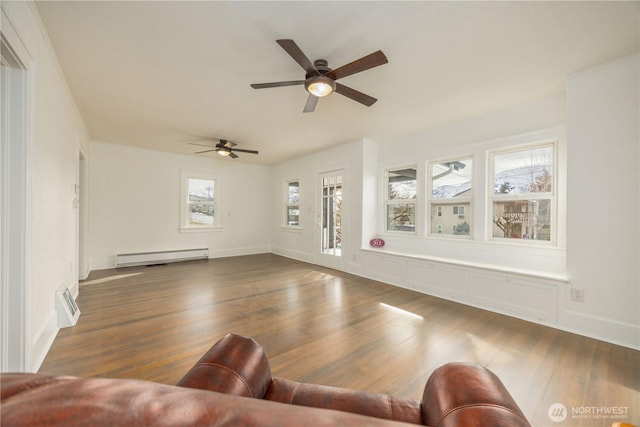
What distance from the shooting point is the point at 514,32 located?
6.75ft

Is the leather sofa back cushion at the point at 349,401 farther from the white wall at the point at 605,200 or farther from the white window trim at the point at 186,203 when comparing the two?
the white window trim at the point at 186,203

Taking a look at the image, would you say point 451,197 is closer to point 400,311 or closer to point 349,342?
point 400,311

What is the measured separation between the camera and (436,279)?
12.5ft

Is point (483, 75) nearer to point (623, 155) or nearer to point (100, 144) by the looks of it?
point (623, 155)

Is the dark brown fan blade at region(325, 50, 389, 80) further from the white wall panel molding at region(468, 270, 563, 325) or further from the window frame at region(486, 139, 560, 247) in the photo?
the white wall panel molding at region(468, 270, 563, 325)

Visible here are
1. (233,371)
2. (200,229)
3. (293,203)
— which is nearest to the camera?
(233,371)

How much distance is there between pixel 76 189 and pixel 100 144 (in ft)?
7.50

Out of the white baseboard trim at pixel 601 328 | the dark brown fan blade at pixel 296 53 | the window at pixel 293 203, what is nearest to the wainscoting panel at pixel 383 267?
the white baseboard trim at pixel 601 328

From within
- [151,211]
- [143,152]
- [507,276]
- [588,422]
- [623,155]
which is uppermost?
[143,152]

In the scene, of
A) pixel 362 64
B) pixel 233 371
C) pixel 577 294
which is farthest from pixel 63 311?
pixel 577 294

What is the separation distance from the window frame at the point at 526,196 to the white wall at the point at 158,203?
5683mm

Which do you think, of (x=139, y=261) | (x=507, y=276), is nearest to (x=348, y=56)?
(x=507, y=276)

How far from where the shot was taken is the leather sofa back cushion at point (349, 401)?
0.92 m

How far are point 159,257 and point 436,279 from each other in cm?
573
